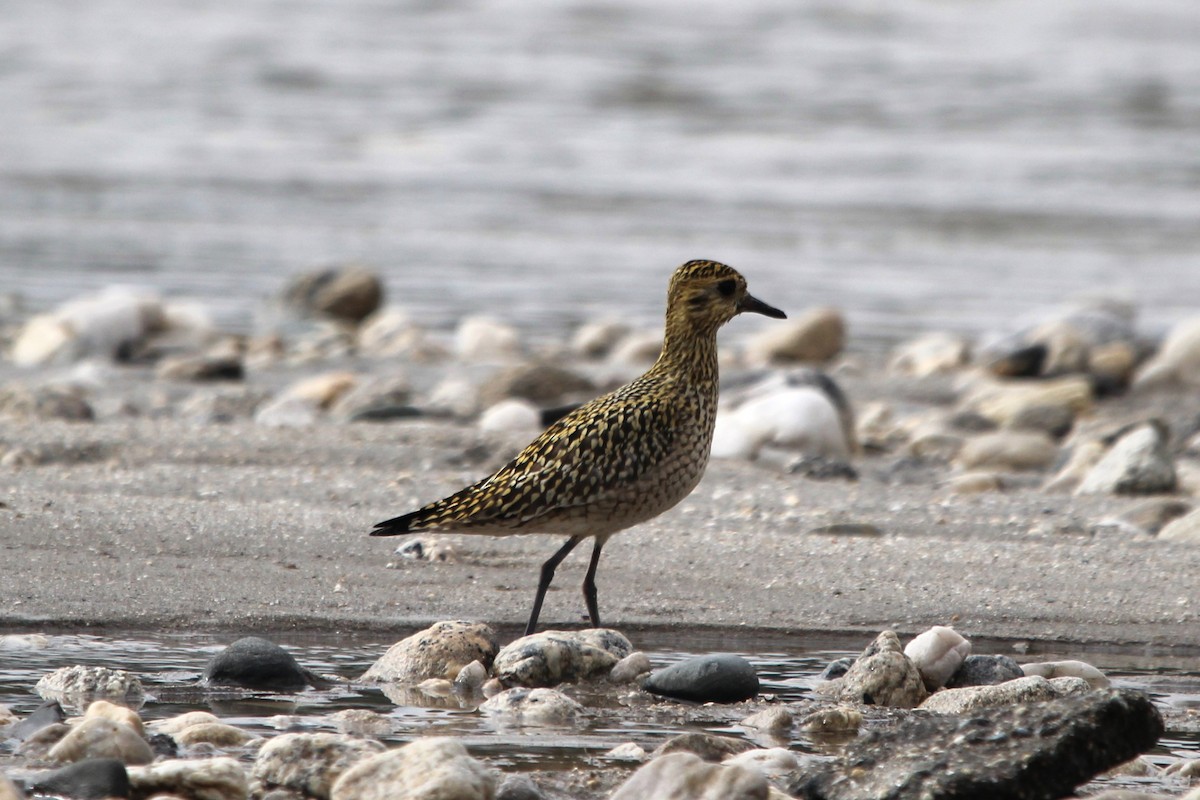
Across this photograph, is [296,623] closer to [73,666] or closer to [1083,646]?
[73,666]

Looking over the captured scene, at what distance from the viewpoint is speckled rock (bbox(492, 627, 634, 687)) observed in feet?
14.8

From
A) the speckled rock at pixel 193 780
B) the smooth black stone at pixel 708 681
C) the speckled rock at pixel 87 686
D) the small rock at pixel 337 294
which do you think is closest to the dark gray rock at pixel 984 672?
the smooth black stone at pixel 708 681

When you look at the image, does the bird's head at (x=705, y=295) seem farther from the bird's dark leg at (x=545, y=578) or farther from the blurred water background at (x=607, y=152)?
the blurred water background at (x=607, y=152)

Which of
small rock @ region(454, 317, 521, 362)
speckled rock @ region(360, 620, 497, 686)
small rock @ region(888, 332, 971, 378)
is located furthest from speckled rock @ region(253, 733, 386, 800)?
small rock @ region(888, 332, 971, 378)

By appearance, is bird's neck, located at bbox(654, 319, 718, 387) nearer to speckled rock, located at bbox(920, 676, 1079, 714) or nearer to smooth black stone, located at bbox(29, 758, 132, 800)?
speckled rock, located at bbox(920, 676, 1079, 714)

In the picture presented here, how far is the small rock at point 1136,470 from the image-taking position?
7.53 meters

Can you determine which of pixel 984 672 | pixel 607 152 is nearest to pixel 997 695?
pixel 984 672

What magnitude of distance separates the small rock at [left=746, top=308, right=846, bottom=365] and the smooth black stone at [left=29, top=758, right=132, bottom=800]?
28.9 feet

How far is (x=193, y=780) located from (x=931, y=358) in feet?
29.0

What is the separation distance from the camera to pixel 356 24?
31.2 m

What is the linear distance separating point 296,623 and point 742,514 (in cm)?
222

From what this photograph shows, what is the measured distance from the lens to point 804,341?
12.1 meters

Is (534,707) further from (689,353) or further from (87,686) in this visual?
(689,353)

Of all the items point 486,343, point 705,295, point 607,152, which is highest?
point 607,152
